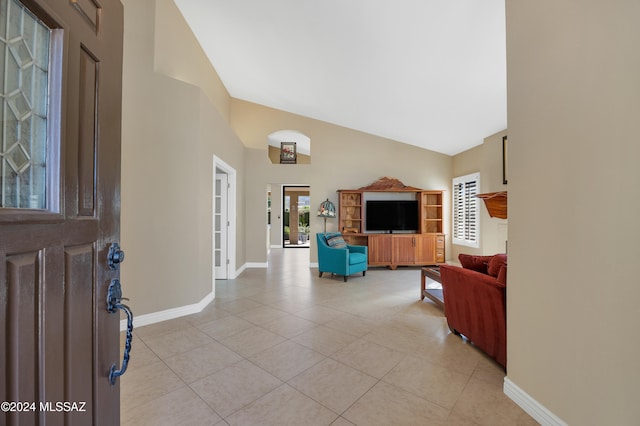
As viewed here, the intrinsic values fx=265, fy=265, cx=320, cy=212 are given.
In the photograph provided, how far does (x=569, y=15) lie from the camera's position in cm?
144

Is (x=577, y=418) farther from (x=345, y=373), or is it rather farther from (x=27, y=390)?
(x=27, y=390)

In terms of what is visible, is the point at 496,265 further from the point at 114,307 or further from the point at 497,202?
the point at 114,307

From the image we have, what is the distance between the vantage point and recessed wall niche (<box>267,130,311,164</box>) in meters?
6.68

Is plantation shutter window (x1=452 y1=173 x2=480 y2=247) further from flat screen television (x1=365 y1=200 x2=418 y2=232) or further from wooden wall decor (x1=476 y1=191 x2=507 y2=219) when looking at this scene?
wooden wall decor (x1=476 y1=191 x2=507 y2=219)

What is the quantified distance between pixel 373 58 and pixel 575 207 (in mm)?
2921

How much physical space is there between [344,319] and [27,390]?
9.46 ft

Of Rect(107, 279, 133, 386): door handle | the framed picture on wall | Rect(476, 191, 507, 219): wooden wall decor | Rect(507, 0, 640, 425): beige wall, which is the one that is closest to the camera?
Rect(107, 279, 133, 386): door handle

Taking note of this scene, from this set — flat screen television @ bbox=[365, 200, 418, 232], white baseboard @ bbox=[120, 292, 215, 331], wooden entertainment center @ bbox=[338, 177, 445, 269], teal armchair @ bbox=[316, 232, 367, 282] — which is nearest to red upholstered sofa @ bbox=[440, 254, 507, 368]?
teal armchair @ bbox=[316, 232, 367, 282]

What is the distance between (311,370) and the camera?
2109mm

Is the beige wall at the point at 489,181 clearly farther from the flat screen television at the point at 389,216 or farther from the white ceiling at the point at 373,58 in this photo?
the flat screen television at the point at 389,216

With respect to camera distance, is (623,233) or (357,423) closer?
(623,233)

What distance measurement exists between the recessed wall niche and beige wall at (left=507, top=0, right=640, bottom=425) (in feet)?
17.1

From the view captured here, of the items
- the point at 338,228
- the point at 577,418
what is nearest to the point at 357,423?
the point at 577,418

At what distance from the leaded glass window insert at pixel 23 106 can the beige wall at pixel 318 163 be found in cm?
562
